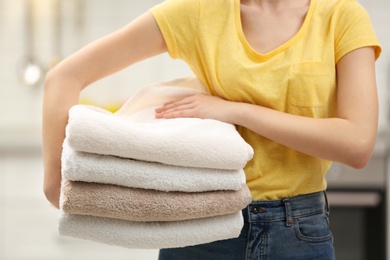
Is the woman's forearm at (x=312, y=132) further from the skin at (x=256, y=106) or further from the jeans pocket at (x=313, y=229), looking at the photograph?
the jeans pocket at (x=313, y=229)

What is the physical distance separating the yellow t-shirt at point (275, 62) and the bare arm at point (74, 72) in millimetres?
35

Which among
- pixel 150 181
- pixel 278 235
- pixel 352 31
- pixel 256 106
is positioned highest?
pixel 352 31

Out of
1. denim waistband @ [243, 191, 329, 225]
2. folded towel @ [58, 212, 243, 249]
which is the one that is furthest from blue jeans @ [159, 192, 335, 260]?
folded towel @ [58, 212, 243, 249]

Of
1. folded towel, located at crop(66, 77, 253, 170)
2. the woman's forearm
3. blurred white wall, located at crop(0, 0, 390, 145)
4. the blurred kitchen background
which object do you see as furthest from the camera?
blurred white wall, located at crop(0, 0, 390, 145)

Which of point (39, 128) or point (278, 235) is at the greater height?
point (39, 128)

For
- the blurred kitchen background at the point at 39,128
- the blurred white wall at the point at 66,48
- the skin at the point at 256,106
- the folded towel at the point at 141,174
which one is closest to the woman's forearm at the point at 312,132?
the skin at the point at 256,106

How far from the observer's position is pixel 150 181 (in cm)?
90

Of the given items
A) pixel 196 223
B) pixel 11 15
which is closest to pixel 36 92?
pixel 11 15

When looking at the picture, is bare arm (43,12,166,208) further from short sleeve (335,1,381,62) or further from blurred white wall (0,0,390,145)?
blurred white wall (0,0,390,145)

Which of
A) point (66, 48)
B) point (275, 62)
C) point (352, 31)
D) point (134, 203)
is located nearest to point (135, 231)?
point (134, 203)

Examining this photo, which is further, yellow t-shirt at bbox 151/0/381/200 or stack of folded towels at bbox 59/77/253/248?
yellow t-shirt at bbox 151/0/381/200

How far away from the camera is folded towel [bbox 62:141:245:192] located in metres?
0.87

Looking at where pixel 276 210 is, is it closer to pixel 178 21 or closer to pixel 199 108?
pixel 199 108

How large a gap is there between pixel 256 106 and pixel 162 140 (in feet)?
0.64
